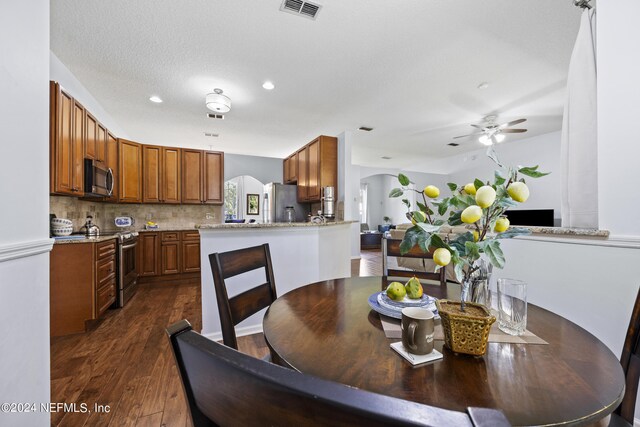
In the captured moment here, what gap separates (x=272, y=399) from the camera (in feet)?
0.86

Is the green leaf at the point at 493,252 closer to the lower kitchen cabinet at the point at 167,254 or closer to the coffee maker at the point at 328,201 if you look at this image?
the coffee maker at the point at 328,201

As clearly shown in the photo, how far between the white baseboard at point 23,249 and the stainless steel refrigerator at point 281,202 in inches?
143

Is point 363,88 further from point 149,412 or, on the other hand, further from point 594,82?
point 149,412

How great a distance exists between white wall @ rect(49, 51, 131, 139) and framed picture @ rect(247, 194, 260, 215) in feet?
10.7

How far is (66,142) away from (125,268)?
5.24 ft

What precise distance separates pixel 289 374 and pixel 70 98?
11.6 ft

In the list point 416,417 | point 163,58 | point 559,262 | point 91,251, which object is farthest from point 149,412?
point 163,58

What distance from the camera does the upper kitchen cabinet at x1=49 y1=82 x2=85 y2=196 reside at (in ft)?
7.34

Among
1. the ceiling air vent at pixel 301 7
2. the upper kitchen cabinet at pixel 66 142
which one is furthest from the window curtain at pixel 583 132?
the upper kitchen cabinet at pixel 66 142

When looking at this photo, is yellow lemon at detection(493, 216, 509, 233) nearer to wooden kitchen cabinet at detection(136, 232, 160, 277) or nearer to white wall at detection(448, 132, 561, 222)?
wooden kitchen cabinet at detection(136, 232, 160, 277)

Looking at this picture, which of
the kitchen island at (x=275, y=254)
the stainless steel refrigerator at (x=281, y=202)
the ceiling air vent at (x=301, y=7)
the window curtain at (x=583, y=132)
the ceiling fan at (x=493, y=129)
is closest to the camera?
the window curtain at (x=583, y=132)

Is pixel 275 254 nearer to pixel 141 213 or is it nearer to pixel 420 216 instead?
pixel 420 216

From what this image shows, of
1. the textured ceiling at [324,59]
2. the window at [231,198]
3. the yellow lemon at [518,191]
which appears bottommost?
the yellow lemon at [518,191]

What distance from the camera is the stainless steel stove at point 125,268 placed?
9.94ft
